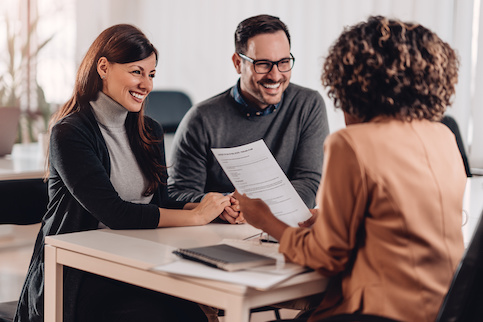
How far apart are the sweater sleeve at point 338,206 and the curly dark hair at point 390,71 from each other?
125 millimetres

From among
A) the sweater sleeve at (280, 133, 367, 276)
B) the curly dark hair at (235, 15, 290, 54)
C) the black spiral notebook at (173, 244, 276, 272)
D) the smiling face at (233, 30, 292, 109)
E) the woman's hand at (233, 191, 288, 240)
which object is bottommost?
the black spiral notebook at (173, 244, 276, 272)

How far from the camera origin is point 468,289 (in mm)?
1290

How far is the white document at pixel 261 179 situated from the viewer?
1.79 meters

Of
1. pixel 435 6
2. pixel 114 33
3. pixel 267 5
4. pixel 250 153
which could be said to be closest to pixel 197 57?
pixel 267 5

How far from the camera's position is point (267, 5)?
486cm

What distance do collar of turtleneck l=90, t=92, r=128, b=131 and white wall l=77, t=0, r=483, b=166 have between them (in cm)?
223

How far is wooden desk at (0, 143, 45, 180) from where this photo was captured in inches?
115

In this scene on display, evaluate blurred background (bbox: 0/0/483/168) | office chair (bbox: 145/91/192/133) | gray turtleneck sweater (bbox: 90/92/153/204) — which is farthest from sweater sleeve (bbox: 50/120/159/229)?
office chair (bbox: 145/91/192/133)

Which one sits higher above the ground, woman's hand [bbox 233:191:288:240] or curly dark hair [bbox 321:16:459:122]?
curly dark hair [bbox 321:16:459:122]

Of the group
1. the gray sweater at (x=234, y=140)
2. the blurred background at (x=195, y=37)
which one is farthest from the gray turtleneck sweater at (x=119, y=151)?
the blurred background at (x=195, y=37)

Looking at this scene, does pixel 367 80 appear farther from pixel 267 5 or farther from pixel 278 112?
pixel 267 5

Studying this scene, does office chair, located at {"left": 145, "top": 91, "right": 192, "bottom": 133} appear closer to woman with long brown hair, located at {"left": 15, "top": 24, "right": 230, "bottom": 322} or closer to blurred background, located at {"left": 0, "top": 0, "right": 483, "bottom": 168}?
blurred background, located at {"left": 0, "top": 0, "right": 483, "bottom": 168}

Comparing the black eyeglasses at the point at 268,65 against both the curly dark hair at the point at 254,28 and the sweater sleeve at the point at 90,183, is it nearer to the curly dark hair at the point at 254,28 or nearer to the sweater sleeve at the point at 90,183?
the curly dark hair at the point at 254,28

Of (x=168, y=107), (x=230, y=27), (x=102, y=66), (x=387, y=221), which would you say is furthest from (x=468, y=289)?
(x=230, y=27)
